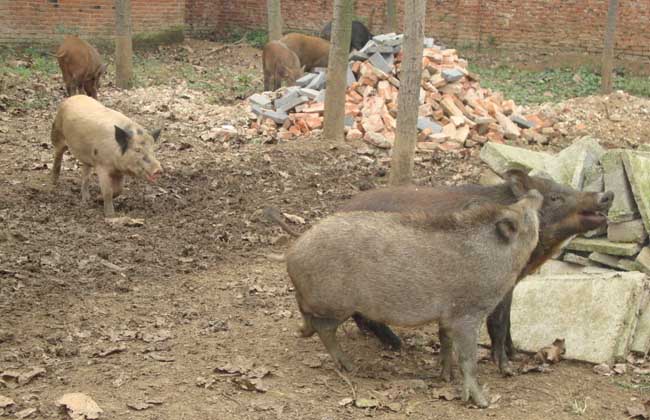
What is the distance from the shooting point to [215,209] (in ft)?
31.0

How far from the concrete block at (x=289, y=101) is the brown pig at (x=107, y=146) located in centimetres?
408

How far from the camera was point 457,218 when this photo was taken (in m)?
5.59

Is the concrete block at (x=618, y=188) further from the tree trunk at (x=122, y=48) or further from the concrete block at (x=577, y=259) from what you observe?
the tree trunk at (x=122, y=48)

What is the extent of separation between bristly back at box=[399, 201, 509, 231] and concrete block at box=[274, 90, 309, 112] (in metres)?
8.11

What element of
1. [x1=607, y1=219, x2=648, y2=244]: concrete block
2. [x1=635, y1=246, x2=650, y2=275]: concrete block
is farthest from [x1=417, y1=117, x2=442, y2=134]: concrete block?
[x1=635, y1=246, x2=650, y2=275]: concrete block

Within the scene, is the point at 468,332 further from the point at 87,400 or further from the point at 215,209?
the point at 215,209

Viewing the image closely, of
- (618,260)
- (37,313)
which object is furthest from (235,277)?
(618,260)

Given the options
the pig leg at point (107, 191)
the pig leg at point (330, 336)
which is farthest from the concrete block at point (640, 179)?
the pig leg at point (107, 191)

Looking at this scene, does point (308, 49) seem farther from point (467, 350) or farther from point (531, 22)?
point (467, 350)

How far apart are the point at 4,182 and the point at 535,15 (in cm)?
1523

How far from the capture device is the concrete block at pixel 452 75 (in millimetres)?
13977

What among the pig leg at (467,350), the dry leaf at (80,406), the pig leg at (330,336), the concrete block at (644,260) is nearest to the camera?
the dry leaf at (80,406)

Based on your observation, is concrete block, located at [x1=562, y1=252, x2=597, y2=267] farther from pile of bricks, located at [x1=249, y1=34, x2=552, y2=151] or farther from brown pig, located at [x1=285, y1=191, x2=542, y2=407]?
pile of bricks, located at [x1=249, y1=34, x2=552, y2=151]

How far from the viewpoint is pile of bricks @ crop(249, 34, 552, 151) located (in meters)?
12.7
